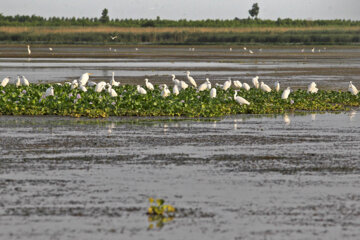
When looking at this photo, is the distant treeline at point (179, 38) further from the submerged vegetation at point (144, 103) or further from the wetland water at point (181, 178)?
the wetland water at point (181, 178)

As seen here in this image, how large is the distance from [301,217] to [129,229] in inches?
84.7

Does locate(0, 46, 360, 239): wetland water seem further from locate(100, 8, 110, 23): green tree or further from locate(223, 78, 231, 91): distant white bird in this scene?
locate(100, 8, 110, 23): green tree

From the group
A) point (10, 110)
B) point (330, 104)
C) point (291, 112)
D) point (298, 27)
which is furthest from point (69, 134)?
point (298, 27)

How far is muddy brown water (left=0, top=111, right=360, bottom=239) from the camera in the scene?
31.1 ft

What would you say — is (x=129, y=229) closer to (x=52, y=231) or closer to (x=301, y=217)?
(x=52, y=231)

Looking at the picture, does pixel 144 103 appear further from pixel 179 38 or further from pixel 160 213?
pixel 179 38

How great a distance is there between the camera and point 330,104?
25609mm

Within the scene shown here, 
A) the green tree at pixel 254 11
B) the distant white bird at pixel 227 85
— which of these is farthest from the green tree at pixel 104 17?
the distant white bird at pixel 227 85

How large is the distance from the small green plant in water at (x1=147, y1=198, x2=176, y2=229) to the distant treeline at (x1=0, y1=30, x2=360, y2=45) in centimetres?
10624

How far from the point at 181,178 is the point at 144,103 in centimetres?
1034

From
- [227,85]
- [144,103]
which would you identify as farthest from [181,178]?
[227,85]

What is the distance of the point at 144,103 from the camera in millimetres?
22703

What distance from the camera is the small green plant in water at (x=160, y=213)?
9766mm

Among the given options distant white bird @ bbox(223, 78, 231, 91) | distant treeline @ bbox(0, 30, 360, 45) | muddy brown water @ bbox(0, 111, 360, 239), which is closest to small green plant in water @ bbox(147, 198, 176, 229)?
muddy brown water @ bbox(0, 111, 360, 239)
